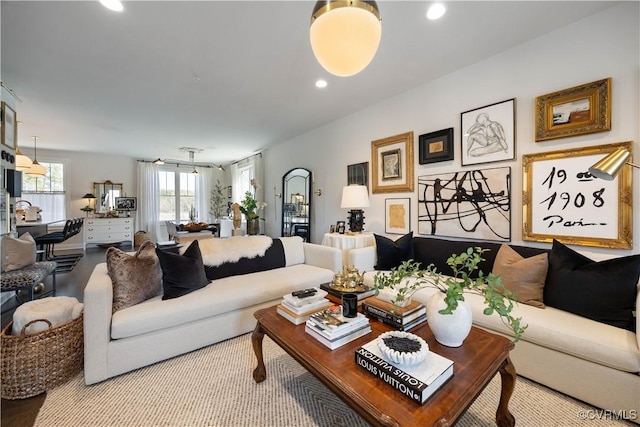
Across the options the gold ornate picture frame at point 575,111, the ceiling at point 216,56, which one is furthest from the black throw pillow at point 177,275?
the gold ornate picture frame at point 575,111

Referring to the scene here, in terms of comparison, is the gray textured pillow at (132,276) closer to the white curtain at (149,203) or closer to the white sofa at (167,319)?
the white sofa at (167,319)

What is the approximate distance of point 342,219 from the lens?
4.31 metres

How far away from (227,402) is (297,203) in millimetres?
4048

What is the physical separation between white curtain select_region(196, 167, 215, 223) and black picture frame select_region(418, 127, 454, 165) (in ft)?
25.5

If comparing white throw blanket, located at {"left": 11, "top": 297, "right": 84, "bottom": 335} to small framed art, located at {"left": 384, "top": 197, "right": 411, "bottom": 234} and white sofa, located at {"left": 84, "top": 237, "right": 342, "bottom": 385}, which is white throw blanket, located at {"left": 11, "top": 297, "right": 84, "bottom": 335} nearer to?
A: white sofa, located at {"left": 84, "top": 237, "right": 342, "bottom": 385}

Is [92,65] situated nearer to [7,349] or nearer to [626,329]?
[7,349]

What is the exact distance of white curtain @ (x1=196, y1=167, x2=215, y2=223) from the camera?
8820 mm

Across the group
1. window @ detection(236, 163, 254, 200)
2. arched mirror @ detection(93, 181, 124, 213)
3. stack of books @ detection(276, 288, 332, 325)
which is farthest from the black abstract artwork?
arched mirror @ detection(93, 181, 124, 213)

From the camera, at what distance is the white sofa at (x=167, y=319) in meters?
1.65

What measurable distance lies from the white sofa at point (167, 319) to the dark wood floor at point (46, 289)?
26cm

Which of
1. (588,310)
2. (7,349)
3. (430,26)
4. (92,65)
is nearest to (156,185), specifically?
(92,65)

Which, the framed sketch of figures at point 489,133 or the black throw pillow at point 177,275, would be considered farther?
the framed sketch of figures at point 489,133

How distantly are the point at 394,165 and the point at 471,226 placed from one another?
126cm

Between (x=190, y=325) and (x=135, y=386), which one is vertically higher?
(x=190, y=325)
